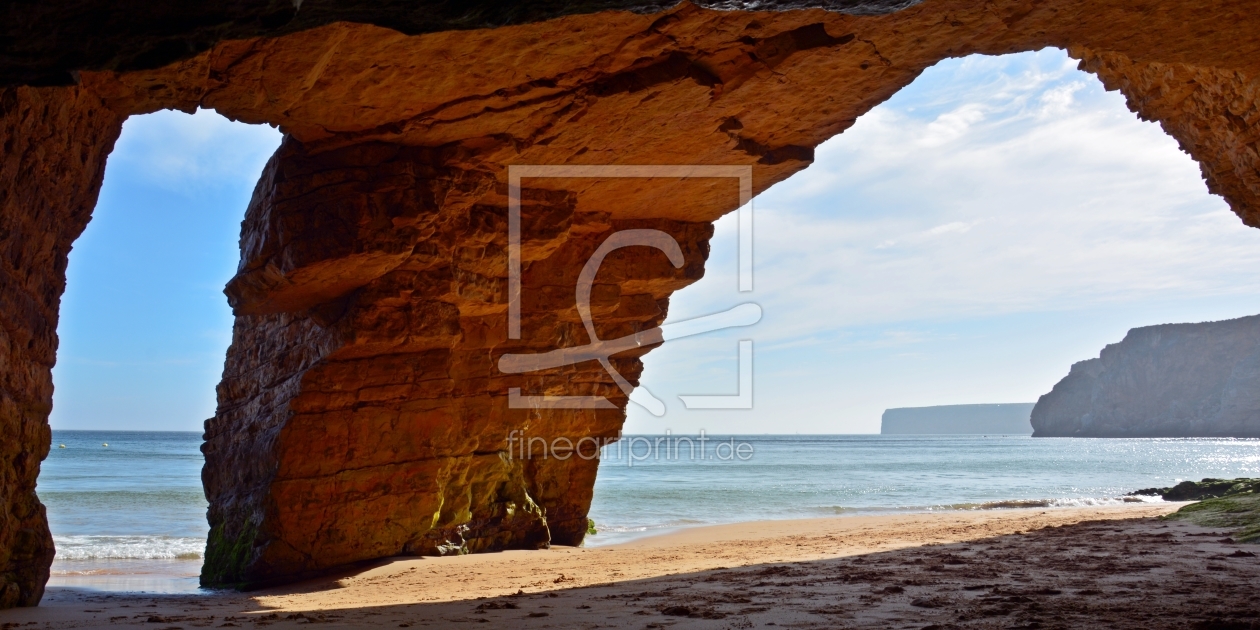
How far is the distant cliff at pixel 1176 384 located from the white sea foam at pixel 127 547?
378 ft

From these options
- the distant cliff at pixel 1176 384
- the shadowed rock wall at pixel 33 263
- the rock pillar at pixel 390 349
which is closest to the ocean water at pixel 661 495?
the rock pillar at pixel 390 349

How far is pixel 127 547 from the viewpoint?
15602 mm

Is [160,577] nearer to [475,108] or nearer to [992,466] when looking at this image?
[475,108]

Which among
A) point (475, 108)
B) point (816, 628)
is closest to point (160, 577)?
point (475, 108)

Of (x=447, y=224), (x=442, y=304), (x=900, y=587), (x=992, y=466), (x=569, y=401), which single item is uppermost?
(x=447, y=224)

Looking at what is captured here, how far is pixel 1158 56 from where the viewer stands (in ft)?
18.6

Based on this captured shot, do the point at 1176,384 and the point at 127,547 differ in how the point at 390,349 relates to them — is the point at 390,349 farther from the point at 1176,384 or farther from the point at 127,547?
the point at 1176,384

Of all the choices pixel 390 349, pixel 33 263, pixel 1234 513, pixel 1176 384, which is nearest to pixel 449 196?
pixel 390 349

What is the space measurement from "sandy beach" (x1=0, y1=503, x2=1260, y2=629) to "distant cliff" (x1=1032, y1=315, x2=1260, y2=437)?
362 feet

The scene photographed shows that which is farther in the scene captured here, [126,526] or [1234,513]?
[126,526]

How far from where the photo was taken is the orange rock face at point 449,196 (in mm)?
6605

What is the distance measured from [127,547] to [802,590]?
555 inches

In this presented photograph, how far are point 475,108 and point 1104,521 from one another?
11414 millimetres

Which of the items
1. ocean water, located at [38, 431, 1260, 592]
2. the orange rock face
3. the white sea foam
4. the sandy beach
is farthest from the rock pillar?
the white sea foam
